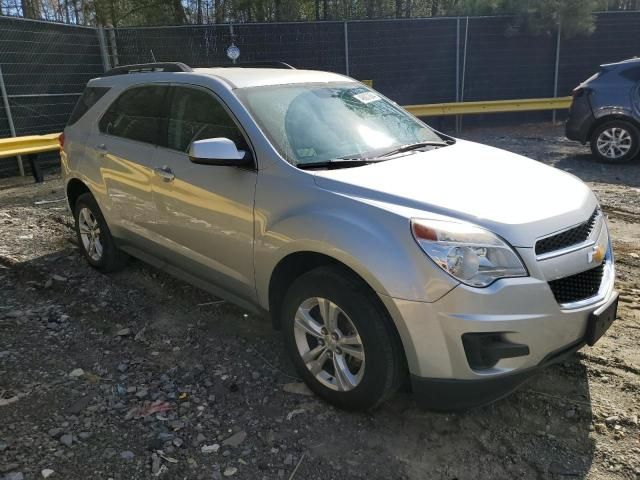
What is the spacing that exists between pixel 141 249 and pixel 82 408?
1576 millimetres

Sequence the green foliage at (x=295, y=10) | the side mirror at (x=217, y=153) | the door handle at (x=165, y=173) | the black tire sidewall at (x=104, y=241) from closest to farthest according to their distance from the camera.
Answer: the side mirror at (x=217, y=153), the door handle at (x=165, y=173), the black tire sidewall at (x=104, y=241), the green foliage at (x=295, y=10)

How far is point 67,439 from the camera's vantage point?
112 inches

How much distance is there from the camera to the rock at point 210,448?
278cm

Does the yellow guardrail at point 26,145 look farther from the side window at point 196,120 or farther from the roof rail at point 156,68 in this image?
the side window at point 196,120

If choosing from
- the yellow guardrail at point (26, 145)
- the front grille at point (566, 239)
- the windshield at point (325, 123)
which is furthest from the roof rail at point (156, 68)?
the yellow guardrail at point (26, 145)

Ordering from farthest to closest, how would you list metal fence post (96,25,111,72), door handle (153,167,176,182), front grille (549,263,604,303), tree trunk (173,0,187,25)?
tree trunk (173,0,187,25) < metal fence post (96,25,111,72) < door handle (153,167,176,182) < front grille (549,263,604,303)

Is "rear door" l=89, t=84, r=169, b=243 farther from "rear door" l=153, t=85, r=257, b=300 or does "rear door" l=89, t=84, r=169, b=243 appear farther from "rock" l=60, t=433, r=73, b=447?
"rock" l=60, t=433, r=73, b=447

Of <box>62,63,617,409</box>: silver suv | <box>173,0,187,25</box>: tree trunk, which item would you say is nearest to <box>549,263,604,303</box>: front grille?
<box>62,63,617,409</box>: silver suv

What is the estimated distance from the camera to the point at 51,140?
9.23m

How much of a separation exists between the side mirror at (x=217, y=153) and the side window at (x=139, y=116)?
36.4 inches

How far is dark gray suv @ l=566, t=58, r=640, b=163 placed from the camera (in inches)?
337

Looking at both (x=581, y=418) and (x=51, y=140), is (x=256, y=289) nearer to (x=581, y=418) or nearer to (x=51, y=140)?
(x=581, y=418)

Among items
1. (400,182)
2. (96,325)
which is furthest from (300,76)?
(96,325)

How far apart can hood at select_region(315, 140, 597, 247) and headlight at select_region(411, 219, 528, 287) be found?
0.23 feet
